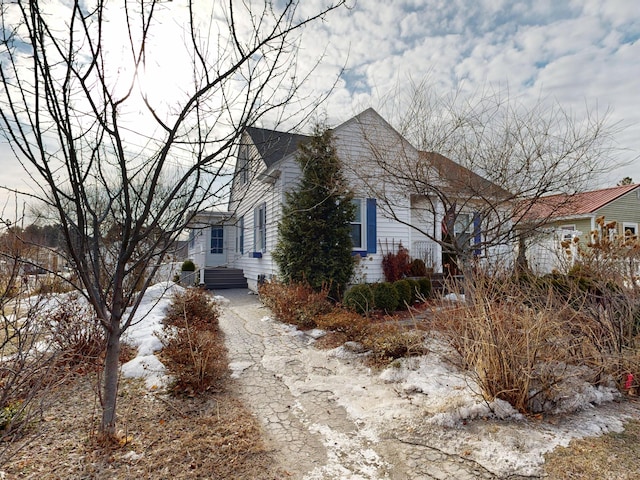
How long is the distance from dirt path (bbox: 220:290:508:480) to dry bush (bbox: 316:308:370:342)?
57 centimetres

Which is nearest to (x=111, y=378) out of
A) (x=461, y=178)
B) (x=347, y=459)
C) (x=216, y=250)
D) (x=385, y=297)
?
(x=347, y=459)

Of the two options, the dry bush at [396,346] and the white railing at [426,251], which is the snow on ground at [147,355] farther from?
the white railing at [426,251]

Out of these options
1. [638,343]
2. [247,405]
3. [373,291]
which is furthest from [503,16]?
[247,405]

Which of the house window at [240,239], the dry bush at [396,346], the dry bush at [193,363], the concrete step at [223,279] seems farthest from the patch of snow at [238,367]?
the house window at [240,239]

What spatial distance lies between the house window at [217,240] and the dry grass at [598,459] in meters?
15.2

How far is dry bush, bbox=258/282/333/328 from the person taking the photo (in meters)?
6.82

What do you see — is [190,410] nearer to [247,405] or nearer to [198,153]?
[247,405]

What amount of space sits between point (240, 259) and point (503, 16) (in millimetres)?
11728

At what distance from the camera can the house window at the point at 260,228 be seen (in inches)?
448

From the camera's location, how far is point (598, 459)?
7.96 ft

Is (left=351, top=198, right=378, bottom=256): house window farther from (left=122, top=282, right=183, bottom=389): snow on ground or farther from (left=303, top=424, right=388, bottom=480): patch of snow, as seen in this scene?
(left=303, top=424, right=388, bottom=480): patch of snow

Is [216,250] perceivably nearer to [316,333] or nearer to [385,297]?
[385,297]

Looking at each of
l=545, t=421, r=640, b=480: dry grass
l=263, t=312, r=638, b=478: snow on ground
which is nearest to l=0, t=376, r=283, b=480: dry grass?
l=263, t=312, r=638, b=478: snow on ground

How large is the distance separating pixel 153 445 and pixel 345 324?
3691mm
